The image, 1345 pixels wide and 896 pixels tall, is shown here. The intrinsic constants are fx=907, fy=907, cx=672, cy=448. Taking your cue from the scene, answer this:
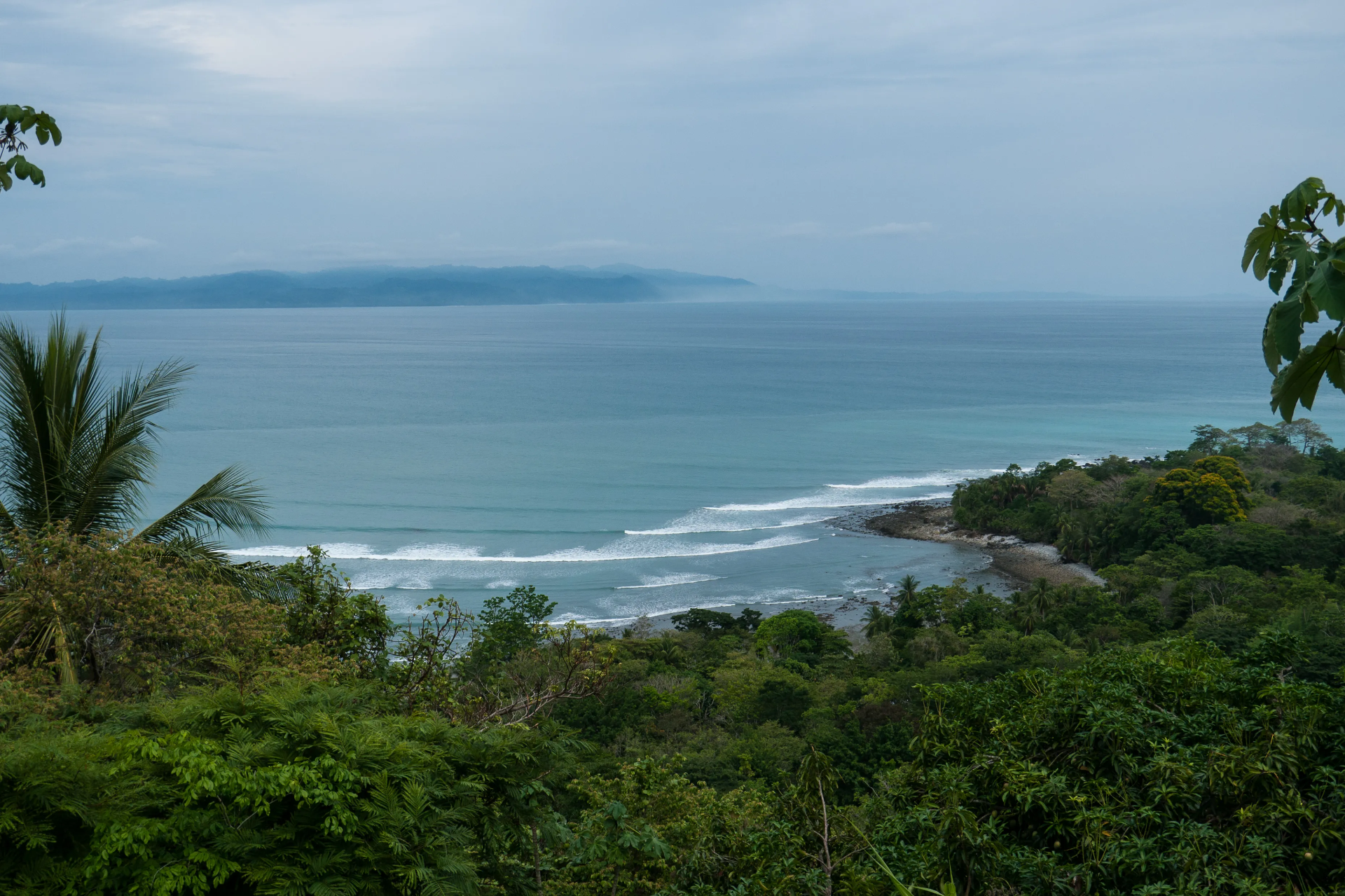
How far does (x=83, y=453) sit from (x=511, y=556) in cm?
3286

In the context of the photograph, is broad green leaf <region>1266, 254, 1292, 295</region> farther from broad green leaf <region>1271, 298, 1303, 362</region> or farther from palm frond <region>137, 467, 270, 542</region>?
palm frond <region>137, 467, 270, 542</region>

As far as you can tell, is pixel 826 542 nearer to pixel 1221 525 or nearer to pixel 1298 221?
pixel 1221 525

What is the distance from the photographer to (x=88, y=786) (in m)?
4.09

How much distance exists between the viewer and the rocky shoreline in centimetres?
4244

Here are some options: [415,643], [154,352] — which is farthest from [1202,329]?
[415,643]

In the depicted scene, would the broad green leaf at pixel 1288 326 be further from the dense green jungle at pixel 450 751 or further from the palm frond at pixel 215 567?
the palm frond at pixel 215 567

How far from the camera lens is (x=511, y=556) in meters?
41.7

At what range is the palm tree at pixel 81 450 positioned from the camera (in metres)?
8.77

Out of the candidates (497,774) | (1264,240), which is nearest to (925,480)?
(497,774)

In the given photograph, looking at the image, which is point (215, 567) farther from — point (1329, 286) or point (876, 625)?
point (876, 625)

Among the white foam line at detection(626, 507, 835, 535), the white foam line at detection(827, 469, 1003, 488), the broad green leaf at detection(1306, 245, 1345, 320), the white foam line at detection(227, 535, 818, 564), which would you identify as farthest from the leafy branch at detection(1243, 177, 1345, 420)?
the white foam line at detection(827, 469, 1003, 488)

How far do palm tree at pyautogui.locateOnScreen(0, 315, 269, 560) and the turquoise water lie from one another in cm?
2416

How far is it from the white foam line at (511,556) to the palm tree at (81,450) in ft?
102

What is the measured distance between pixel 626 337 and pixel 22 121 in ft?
557
